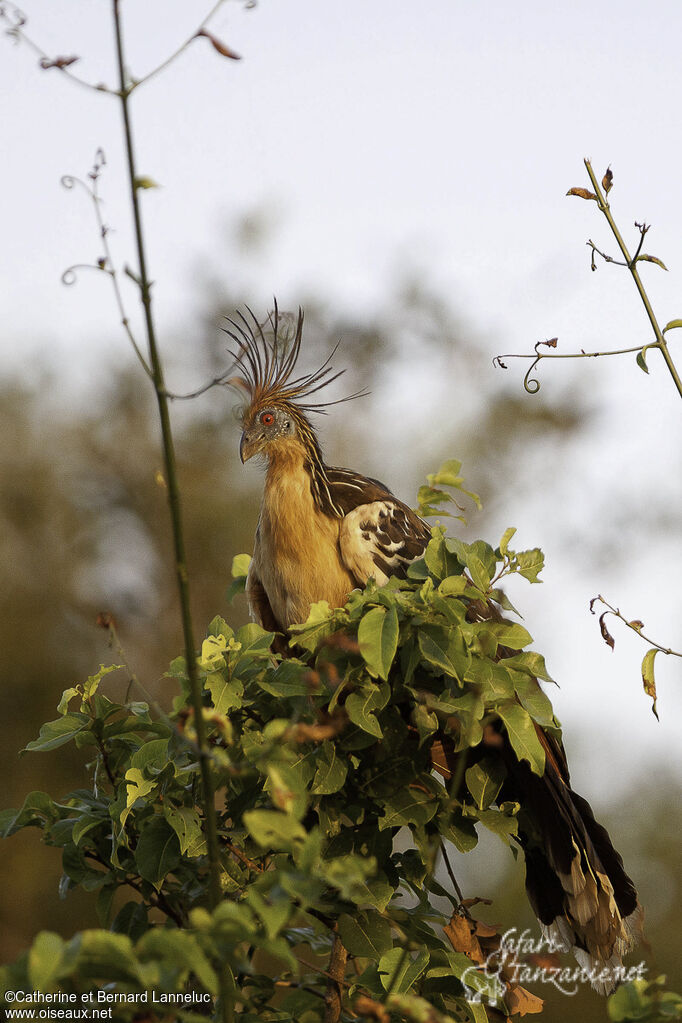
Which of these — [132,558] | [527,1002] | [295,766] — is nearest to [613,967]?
[527,1002]

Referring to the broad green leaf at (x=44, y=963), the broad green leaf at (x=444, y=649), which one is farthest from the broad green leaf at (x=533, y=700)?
the broad green leaf at (x=44, y=963)

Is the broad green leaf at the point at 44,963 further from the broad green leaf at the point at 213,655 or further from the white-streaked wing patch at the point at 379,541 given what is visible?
the white-streaked wing patch at the point at 379,541

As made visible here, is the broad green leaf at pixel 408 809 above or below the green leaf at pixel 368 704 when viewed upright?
below

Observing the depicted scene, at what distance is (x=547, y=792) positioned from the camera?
1.74 meters

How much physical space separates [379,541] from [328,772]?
46.0 inches

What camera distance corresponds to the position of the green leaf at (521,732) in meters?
1.38

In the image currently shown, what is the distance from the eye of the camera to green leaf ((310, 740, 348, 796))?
140 centimetres

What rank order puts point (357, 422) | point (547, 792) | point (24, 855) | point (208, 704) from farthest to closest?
point (357, 422)
point (24, 855)
point (547, 792)
point (208, 704)

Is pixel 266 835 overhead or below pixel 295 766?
below

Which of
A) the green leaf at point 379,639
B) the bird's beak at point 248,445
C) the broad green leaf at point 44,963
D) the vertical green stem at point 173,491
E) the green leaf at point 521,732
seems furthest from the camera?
the bird's beak at point 248,445

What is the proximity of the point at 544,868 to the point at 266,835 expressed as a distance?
1144mm

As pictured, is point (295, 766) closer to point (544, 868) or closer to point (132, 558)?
point (544, 868)

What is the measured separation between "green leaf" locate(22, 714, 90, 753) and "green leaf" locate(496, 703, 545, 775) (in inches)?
24.3

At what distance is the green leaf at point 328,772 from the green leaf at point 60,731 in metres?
0.38
